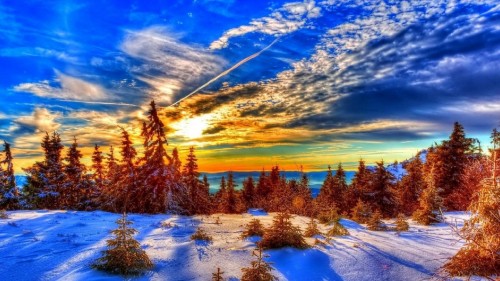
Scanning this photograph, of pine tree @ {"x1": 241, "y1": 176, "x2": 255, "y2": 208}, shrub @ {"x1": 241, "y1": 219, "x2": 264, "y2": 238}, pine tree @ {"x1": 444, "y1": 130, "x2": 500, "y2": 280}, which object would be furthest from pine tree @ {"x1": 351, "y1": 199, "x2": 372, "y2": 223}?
pine tree @ {"x1": 241, "y1": 176, "x2": 255, "y2": 208}

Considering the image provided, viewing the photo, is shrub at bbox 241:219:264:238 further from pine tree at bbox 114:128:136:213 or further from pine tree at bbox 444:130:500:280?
pine tree at bbox 114:128:136:213

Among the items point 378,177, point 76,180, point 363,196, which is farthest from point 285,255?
point 76,180

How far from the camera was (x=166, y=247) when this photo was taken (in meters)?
7.25

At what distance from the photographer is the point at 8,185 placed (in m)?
29.4

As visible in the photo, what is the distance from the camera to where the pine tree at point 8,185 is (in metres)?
26.1

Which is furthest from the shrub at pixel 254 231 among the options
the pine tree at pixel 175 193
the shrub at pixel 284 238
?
the pine tree at pixel 175 193

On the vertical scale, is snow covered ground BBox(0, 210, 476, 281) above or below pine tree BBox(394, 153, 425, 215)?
above

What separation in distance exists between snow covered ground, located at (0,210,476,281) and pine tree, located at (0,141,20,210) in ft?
73.0

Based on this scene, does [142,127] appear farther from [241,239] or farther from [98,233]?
[241,239]

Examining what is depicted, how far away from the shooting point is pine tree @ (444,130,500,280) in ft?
16.9

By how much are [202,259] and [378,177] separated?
2500 cm

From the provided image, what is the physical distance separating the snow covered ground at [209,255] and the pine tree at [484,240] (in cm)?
55

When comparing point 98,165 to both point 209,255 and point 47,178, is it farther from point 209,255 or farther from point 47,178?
point 209,255

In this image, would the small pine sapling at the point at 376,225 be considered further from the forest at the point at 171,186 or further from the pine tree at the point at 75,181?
the pine tree at the point at 75,181
